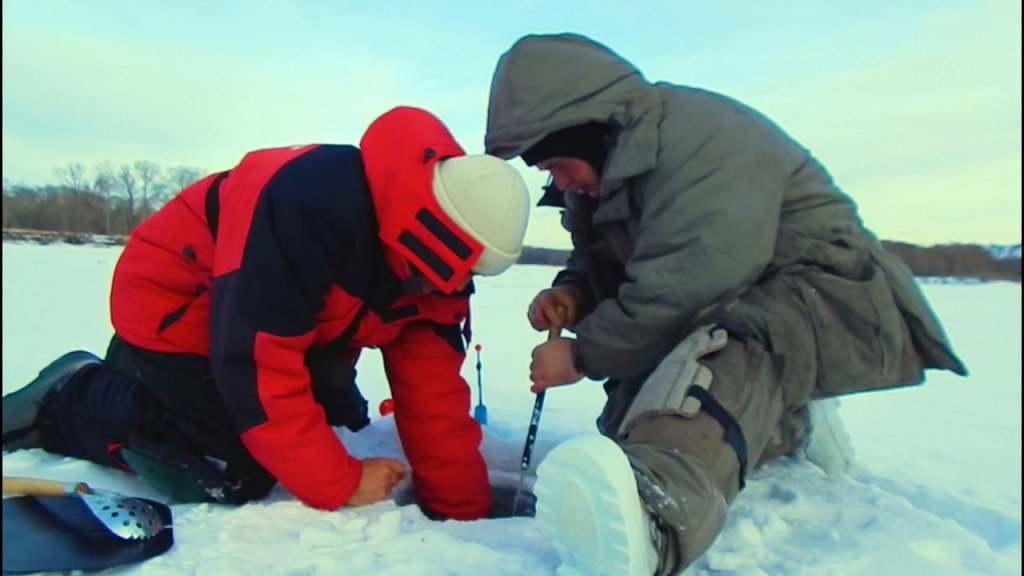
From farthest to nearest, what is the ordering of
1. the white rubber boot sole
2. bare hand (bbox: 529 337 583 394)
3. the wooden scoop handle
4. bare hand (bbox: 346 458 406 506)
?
bare hand (bbox: 529 337 583 394) → bare hand (bbox: 346 458 406 506) → the wooden scoop handle → the white rubber boot sole

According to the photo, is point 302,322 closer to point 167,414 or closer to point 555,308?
point 167,414

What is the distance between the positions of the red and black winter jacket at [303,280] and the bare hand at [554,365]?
0.28 m

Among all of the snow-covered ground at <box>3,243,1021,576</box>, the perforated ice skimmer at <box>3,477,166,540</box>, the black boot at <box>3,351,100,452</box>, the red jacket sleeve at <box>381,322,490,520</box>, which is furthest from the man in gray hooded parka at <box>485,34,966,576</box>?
the black boot at <box>3,351,100,452</box>

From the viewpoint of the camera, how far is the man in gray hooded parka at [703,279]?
1363 mm

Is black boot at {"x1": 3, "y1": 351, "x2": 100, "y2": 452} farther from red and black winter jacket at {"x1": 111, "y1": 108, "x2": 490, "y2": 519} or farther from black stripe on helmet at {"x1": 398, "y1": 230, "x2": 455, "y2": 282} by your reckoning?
black stripe on helmet at {"x1": 398, "y1": 230, "x2": 455, "y2": 282}

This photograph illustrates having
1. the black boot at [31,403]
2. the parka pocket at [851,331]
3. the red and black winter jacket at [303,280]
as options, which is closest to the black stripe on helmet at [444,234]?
the red and black winter jacket at [303,280]

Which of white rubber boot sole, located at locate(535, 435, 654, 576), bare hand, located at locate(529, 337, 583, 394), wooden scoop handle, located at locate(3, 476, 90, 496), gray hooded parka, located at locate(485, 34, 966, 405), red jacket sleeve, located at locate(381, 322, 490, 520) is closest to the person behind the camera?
white rubber boot sole, located at locate(535, 435, 654, 576)

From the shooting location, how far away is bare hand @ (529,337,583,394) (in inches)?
73.0

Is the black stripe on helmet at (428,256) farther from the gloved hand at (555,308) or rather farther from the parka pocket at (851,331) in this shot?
the parka pocket at (851,331)

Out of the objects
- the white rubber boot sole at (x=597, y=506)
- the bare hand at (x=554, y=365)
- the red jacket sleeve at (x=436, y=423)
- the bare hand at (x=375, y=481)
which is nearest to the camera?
the white rubber boot sole at (x=597, y=506)

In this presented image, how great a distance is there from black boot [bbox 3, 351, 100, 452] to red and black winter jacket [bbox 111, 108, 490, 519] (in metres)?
0.34

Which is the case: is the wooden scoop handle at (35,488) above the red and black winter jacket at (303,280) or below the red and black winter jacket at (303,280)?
below

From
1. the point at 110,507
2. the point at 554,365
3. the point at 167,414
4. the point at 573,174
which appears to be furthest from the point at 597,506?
the point at 167,414

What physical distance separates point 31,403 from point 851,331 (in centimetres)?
211
